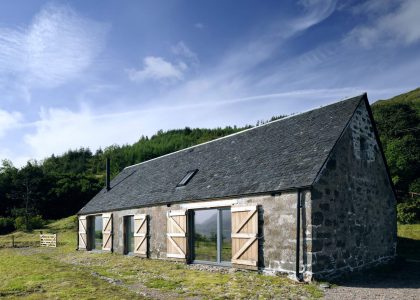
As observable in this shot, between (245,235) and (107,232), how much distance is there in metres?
11.5

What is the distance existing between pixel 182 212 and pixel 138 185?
7.40m

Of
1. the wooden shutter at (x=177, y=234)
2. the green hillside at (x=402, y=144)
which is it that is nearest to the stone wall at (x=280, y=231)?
the wooden shutter at (x=177, y=234)

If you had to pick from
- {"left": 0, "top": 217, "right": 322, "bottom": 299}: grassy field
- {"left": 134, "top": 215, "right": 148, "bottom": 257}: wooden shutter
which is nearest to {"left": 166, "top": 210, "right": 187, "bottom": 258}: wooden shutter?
{"left": 0, "top": 217, "right": 322, "bottom": 299}: grassy field

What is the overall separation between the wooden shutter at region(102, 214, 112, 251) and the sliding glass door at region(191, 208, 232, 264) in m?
7.79

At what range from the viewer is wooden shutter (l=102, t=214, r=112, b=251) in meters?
21.3

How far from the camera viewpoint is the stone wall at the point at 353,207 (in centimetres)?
1132

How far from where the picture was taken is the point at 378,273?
1293cm

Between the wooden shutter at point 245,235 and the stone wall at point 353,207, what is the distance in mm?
2100

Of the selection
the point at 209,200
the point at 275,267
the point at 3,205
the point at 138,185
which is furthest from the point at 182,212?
the point at 3,205

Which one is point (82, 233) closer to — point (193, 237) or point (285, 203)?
point (193, 237)

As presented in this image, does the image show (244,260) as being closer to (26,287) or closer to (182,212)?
(182,212)

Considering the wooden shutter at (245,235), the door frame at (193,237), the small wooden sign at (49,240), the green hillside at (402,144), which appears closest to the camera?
the wooden shutter at (245,235)

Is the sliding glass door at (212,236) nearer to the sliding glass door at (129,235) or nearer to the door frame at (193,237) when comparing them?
the door frame at (193,237)

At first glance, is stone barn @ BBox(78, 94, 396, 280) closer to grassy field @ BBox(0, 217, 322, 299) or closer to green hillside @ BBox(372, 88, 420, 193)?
grassy field @ BBox(0, 217, 322, 299)
